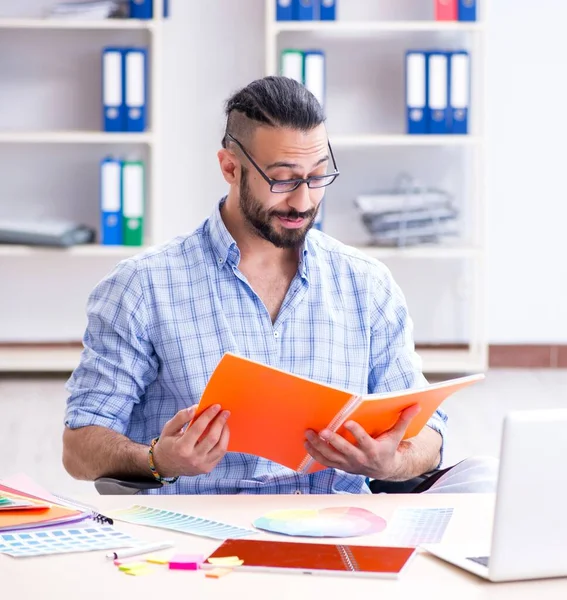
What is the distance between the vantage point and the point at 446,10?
436cm

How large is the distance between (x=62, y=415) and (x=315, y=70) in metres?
1.68

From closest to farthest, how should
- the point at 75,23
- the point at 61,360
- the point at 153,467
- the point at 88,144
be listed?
the point at 153,467
the point at 75,23
the point at 61,360
the point at 88,144

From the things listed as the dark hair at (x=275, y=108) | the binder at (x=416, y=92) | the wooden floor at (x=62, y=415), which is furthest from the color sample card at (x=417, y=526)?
the binder at (x=416, y=92)

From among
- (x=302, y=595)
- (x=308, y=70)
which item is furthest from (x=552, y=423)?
(x=308, y=70)

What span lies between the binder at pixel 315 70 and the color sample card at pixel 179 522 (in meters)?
3.14

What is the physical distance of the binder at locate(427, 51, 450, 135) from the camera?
4.26 meters

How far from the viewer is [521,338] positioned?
4727mm

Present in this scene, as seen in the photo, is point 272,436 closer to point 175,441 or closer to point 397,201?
point 175,441

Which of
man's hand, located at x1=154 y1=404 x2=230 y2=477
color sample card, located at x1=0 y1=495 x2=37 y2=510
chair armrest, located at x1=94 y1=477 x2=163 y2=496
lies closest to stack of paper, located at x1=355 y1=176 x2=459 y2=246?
chair armrest, located at x1=94 y1=477 x2=163 y2=496

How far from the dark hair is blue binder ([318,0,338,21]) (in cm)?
262

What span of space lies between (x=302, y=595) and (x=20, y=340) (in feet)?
12.4

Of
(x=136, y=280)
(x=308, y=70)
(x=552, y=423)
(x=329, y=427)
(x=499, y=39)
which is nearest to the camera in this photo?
(x=552, y=423)

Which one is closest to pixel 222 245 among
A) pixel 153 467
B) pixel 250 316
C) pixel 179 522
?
pixel 250 316

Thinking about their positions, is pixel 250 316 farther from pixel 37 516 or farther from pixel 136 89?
pixel 136 89
